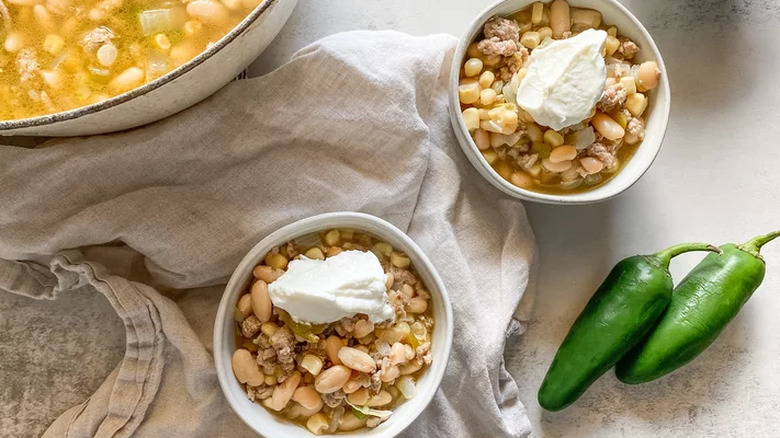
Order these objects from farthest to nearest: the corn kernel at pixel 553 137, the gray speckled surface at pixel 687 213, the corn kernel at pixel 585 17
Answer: the gray speckled surface at pixel 687 213
the corn kernel at pixel 585 17
the corn kernel at pixel 553 137

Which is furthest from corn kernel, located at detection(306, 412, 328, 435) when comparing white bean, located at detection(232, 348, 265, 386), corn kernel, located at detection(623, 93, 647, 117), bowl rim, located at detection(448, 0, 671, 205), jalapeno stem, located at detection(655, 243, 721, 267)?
corn kernel, located at detection(623, 93, 647, 117)

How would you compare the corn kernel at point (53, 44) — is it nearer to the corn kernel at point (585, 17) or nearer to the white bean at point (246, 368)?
the white bean at point (246, 368)

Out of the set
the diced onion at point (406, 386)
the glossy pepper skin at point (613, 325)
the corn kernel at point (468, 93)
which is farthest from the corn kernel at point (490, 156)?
the diced onion at point (406, 386)

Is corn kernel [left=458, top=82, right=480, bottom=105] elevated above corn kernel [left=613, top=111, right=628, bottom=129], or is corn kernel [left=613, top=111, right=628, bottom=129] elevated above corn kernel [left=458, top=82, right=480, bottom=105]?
corn kernel [left=458, top=82, right=480, bottom=105]

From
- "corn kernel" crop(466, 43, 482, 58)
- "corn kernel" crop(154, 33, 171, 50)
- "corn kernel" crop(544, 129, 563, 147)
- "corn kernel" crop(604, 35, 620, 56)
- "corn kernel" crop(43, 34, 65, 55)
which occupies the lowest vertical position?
"corn kernel" crop(544, 129, 563, 147)

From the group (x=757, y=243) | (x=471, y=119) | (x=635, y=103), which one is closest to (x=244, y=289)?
(x=471, y=119)

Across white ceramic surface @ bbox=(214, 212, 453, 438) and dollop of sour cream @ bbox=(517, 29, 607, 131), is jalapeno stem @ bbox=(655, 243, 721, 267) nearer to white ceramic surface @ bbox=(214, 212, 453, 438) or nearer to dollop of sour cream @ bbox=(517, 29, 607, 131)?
dollop of sour cream @ bbox=(517, 29, 607, 131)
